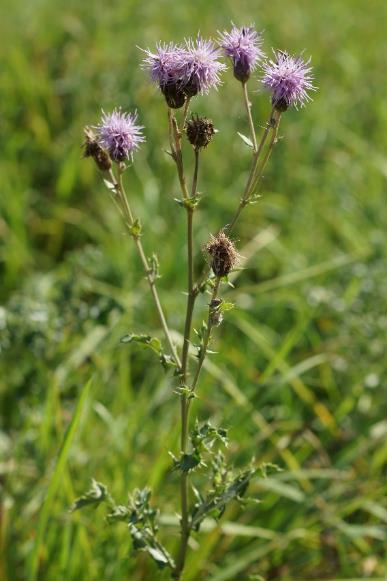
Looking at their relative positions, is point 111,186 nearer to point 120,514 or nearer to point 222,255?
point 222,255

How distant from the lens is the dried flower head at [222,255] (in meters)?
1.40

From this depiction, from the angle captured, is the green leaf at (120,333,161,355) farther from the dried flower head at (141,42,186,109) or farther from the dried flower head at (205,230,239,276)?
the dried flower head at (141,42,186,109)

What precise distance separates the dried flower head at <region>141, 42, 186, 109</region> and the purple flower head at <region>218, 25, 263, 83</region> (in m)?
0.15

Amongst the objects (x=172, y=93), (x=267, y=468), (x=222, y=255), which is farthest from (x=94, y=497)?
(x=172, y=93)

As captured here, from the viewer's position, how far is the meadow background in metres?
2.29

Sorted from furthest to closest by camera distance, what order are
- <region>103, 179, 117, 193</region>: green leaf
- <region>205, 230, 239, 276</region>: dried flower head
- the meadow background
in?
1. the meadow background
2. <region>103, 179, 117, 193</region>: green leaf
3. <region>205, 230, 239, 276</region>: dried flower head

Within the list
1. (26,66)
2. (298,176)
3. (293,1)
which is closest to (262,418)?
(298,176)

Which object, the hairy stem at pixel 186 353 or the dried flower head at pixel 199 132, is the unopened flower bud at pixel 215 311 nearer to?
the hairy stem at pixel 186 353

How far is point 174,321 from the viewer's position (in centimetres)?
296

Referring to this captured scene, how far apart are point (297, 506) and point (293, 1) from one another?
4.91 meters

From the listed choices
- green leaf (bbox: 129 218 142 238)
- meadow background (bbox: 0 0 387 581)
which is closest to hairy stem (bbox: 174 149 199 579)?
green leaf (bbox: 129 218 142 238)

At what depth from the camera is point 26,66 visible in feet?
15.2

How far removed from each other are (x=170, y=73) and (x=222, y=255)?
0.35 metres

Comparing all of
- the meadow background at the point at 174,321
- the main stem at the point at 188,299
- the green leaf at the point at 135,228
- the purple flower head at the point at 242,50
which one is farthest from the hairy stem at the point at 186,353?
the meadow background at the point at 174,321
